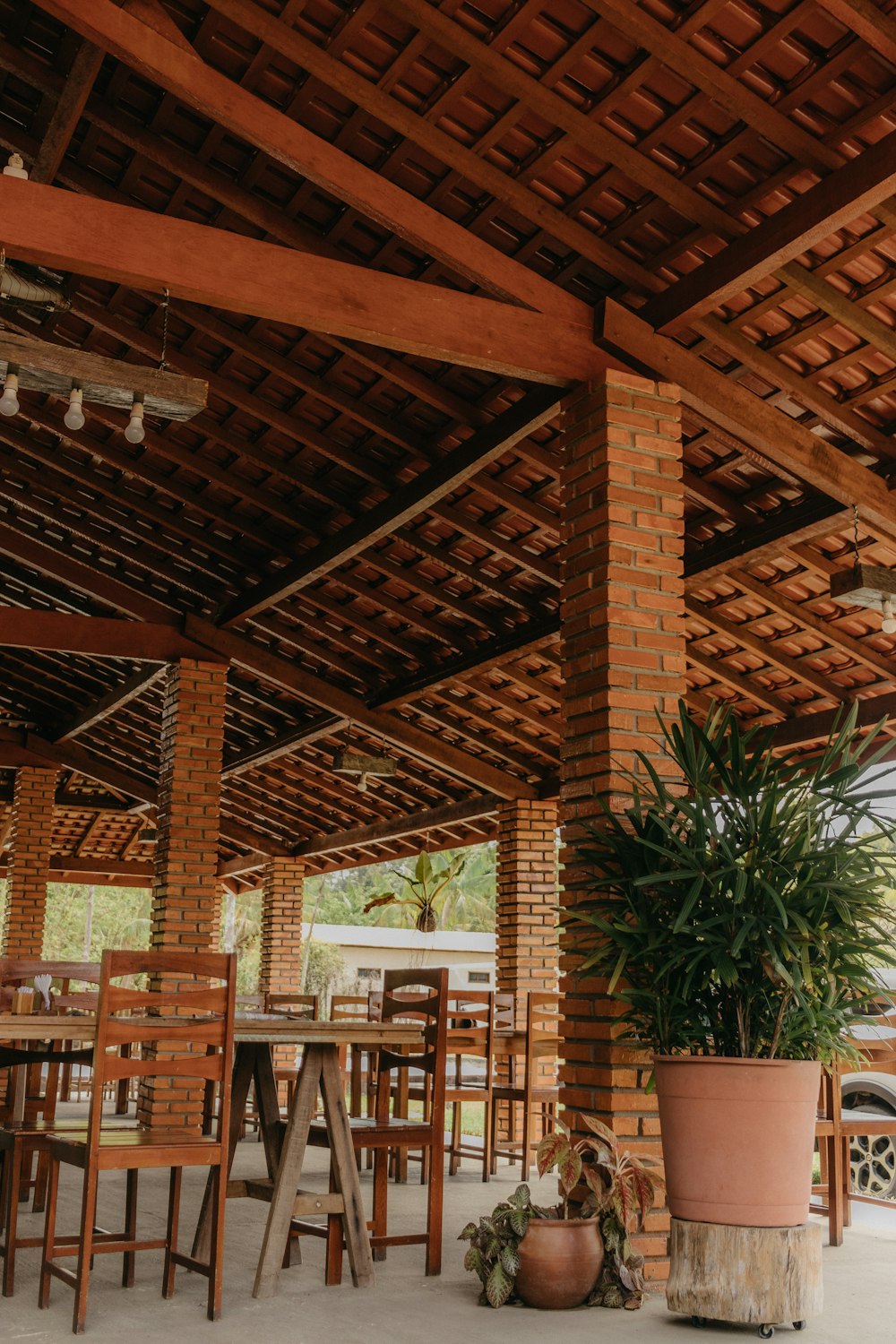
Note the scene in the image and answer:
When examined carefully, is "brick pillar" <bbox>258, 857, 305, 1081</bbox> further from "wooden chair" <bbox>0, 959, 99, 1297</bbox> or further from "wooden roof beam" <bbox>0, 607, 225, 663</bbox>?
"wooden chair" <bbox>0, 959, 99, 1297</bbox>

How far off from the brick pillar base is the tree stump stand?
6589 millimetres

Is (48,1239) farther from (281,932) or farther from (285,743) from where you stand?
(281,932)

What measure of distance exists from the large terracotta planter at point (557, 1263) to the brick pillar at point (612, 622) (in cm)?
47

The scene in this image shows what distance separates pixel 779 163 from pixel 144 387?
2.47 metres

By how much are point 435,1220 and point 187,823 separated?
4972mm

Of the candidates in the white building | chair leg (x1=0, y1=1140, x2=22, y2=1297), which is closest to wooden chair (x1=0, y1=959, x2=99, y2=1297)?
chair leg (x1=0, y1=1140, x2=22, y2=1297)

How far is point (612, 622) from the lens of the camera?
178 inches

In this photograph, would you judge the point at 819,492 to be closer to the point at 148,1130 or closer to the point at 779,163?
the point at 779,163

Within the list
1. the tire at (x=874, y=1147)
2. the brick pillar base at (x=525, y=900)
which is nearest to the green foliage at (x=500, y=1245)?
the tire at (x=874, y=1147)

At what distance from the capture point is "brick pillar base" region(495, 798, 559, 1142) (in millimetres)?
10094

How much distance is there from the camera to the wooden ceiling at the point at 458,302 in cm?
422

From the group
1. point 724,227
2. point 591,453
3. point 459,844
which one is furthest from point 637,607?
point 459,844

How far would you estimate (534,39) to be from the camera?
4.25 m

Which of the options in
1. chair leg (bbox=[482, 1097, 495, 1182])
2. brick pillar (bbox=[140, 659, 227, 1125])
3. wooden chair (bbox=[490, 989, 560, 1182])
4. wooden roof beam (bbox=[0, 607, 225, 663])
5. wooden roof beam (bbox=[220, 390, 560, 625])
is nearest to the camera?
wooden roof beam (bbox=[220, 390, 560, 625])
